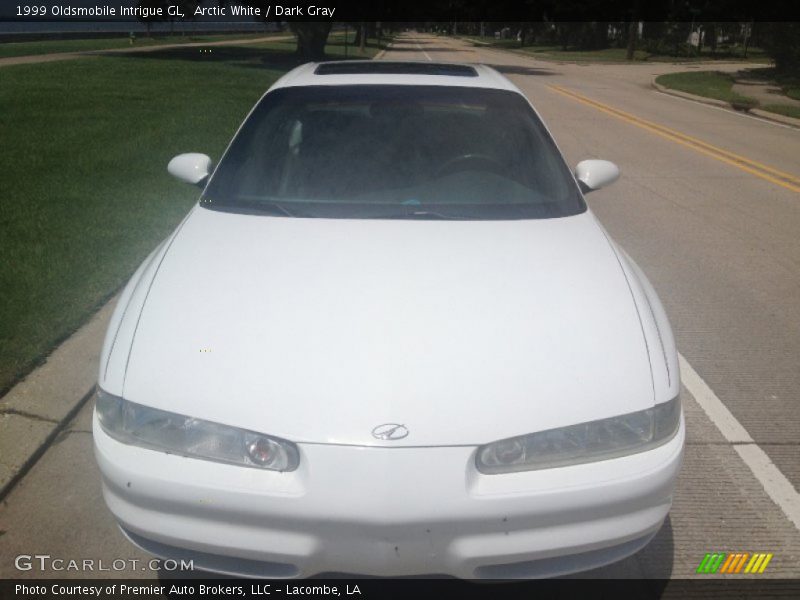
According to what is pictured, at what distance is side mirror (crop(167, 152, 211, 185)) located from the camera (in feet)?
14.2

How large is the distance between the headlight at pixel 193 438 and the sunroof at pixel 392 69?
249 centimetres

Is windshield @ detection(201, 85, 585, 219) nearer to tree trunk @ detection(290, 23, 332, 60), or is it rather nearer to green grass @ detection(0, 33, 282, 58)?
green grass @ detection(0, 33, 282, 58)

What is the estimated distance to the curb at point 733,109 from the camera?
1966 centimetres

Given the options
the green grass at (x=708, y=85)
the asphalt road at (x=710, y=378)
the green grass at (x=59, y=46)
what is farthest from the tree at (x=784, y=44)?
the green grass at (x=59, y=46)

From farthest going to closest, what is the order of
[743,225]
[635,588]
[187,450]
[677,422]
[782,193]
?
Result: [782,193] < [743,225] < [635,588] < [677,422] < [187,450]

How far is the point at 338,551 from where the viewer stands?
2.32 metres

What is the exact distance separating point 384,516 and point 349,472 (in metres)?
0.15

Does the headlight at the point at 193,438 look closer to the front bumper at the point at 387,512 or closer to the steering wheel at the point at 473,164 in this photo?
the front bumper at the point at 387,512

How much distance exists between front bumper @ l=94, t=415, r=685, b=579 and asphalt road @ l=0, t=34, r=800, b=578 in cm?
71

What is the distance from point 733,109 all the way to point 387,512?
22.8 meters

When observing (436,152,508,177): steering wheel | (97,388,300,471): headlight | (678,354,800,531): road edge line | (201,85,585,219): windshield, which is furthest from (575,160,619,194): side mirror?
(97,388,300,471): headlight

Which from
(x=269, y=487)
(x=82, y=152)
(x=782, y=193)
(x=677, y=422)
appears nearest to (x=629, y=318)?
(x=677, y=422)

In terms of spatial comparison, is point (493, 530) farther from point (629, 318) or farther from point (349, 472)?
point (629, 318)

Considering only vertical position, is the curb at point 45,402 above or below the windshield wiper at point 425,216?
below
